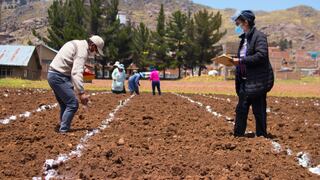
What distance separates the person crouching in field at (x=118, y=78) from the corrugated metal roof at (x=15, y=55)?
3838cm

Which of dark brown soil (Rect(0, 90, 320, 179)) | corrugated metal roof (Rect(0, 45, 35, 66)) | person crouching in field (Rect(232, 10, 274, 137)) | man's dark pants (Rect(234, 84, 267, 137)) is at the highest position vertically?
A: corrugated metal roof (Rect(0, 45, 35, 66))

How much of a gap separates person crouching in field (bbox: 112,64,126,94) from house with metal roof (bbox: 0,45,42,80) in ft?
125

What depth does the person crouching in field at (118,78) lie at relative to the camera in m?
20.7

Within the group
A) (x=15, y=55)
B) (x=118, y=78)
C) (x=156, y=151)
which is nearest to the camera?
(x=156, y=151)

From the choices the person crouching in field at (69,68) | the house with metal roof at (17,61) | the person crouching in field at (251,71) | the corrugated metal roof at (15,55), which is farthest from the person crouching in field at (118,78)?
the corrugated metal roof at (15,55)

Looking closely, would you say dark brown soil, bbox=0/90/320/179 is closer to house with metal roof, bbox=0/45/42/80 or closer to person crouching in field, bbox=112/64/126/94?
person crouching in field, bbox=112/64/126/94

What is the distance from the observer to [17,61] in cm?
5784

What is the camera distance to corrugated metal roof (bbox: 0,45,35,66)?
2267 inches

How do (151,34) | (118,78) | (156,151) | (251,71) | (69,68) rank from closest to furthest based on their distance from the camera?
(156,151)
(251,71)
(69,68)
(118,78)
(151,34)

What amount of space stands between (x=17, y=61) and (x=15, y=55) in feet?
5.31

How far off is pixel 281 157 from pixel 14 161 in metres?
2.79

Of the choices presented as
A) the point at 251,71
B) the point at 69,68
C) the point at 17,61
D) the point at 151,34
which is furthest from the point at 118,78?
the point at 151,34

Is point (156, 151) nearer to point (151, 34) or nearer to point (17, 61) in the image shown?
point (17, 61)

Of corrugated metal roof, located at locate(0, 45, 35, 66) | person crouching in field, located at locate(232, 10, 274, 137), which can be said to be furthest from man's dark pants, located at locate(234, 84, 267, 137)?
corrugated metal roof, located at locate(0, 45, 35, 66)
